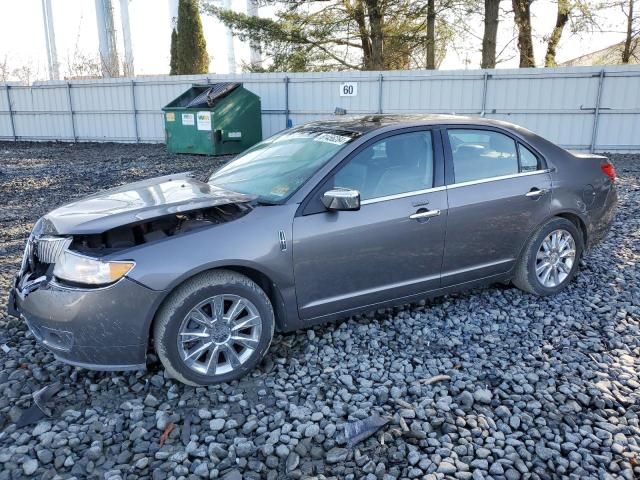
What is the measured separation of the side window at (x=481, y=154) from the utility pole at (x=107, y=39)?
28782mm

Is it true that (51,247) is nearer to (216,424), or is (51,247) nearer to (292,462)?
(216,424)

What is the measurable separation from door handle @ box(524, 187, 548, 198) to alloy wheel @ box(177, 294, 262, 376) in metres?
2.41

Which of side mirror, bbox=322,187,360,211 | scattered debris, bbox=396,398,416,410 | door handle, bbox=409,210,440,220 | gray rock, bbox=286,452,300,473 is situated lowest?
gray rock, bbox=286,452,300,473

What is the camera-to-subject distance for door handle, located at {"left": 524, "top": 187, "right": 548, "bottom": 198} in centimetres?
419

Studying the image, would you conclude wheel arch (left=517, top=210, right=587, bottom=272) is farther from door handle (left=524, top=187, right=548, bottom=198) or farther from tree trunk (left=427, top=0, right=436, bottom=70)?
tree trunk (left=427, top=0, right=436, bottom=70)

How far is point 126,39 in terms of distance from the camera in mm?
34156

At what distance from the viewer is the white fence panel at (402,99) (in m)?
13.8

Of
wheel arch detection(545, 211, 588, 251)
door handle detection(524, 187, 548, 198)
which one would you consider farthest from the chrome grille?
wheel arch detection(545, 211, 588, 251)

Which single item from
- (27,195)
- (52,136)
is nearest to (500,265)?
(27,195)

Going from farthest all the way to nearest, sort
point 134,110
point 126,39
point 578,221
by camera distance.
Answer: point 126,39 < point 134,110 < point 578,221

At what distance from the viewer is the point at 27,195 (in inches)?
362

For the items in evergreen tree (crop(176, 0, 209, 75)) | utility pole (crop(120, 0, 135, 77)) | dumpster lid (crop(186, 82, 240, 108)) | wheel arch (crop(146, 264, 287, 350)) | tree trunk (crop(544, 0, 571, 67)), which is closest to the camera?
wheel arch (crop(146, 264, 287, 350))

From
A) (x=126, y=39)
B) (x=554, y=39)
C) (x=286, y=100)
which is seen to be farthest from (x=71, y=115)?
(x=126, y=39)

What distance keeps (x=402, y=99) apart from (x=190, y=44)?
12.2 meters
